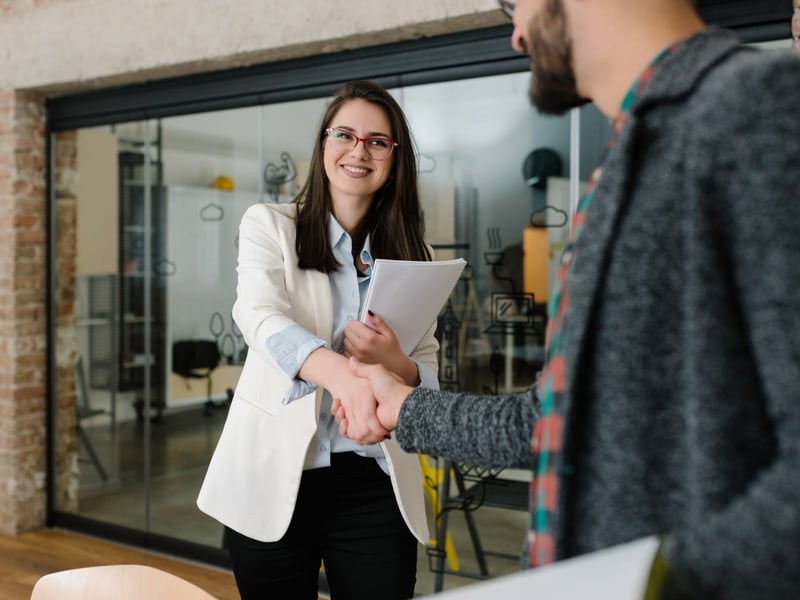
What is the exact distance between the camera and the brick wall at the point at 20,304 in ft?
13.7

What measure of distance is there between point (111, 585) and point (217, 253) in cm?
245

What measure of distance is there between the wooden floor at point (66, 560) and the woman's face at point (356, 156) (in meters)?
2.17

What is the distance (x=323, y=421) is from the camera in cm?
184

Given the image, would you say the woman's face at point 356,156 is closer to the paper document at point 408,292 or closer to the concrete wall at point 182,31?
the paper document at point 408,292

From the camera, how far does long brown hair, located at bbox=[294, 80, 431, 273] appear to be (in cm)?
193

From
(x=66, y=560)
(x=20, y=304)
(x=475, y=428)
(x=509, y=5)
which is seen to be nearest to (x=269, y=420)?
(x=475, y=428)

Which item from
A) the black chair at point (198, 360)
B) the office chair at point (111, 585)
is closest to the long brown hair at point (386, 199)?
the office chair at point (111, 585)

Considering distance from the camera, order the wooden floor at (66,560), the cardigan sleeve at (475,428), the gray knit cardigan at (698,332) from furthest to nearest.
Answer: the wooden floor at (66,560) → the cardigan sleeve at (475,428) → the gray knit cardigan at (698,332)

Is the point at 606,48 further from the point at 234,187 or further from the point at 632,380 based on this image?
the point at 234,187

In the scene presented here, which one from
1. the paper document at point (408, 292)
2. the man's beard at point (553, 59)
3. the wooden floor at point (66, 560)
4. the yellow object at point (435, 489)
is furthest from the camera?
the wooden floor at point (66, 560)

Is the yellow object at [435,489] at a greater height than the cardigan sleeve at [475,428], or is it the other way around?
the cardigan sleeve at [475,428]

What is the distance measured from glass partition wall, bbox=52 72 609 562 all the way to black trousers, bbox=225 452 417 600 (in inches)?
49.9

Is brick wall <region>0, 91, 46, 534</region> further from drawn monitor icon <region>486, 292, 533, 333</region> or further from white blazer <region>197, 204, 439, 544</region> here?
white blazer <region>197, 204, 439, 544</region>

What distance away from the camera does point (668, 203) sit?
30.2 inches
